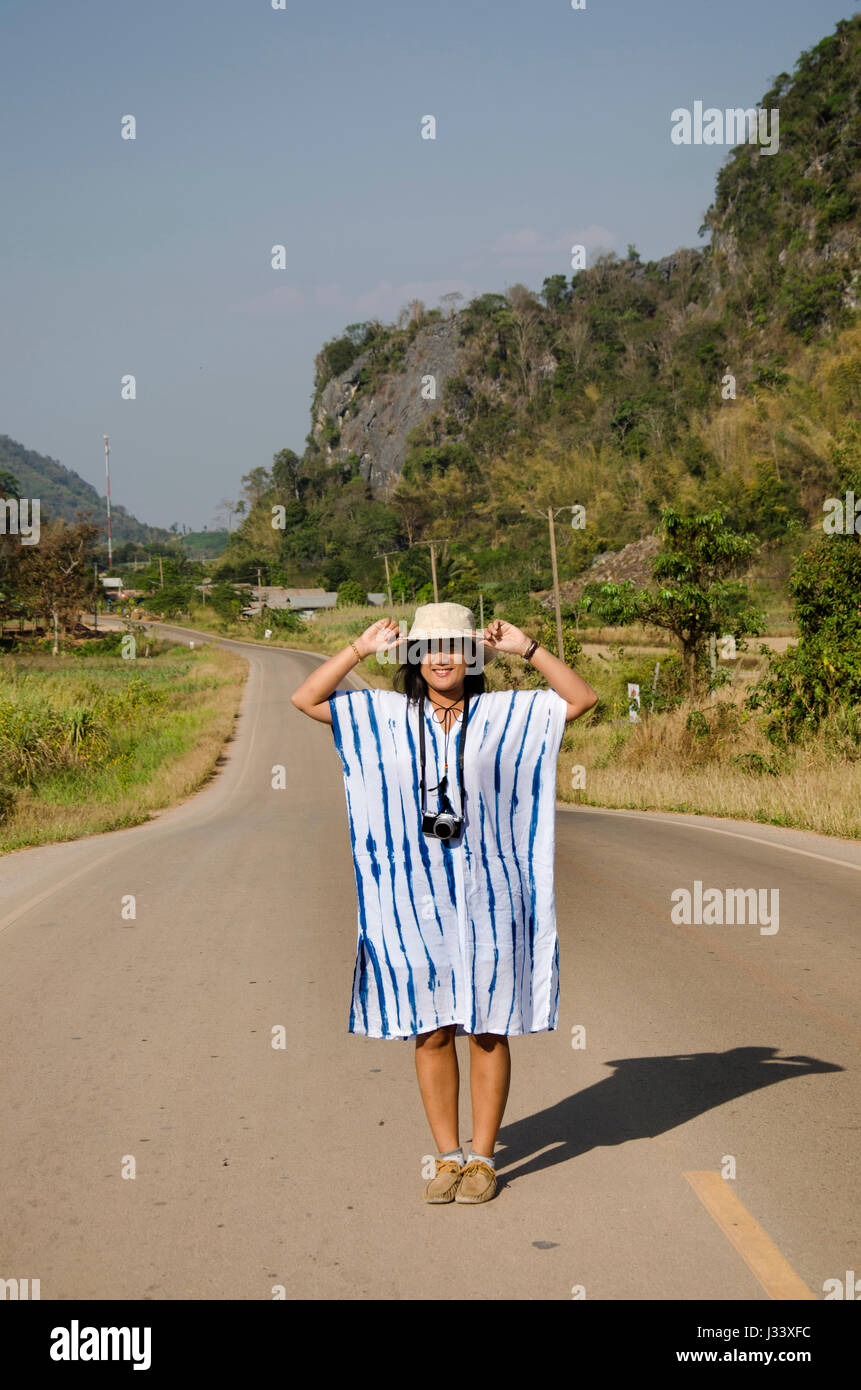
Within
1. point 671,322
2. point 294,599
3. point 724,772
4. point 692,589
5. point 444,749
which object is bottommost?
point 724,772

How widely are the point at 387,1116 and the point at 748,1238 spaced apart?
1.69m

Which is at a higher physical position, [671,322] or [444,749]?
[671,322]

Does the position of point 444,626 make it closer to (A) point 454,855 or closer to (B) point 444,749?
(B) point 444,749

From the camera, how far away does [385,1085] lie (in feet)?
18.0

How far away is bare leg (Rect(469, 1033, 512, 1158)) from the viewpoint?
4188 millimetres

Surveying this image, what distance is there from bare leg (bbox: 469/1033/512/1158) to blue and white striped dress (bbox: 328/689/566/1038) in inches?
5.1

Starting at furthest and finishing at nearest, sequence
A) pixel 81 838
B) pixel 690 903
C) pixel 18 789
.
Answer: pixel 18 789, pixel 81 838, pixel 690 903

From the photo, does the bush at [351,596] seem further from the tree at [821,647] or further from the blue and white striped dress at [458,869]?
the blue and white striped dress at [458,869]

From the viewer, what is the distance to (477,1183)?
4.16 metres

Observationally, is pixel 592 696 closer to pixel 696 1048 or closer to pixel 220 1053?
pixel 696 1048

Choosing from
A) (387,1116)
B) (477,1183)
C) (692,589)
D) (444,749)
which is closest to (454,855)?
(444,749)
